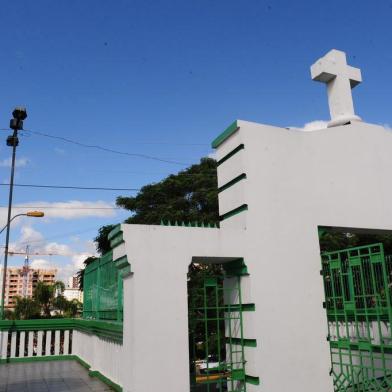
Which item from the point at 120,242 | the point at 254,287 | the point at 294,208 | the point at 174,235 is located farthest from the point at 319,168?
the point at 120,242

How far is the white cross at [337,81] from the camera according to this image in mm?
6910

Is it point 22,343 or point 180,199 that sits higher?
point 180,199

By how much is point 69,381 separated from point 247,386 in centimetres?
338

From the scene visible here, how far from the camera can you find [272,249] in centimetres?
570

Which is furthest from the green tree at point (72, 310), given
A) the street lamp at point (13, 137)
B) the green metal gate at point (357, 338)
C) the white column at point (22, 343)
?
the green metal gate at point (357, 338)

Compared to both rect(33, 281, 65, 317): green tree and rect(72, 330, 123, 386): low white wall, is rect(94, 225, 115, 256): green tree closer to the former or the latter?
rect(33, 281, 65, 317): green tree

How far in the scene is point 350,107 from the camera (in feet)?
22.9

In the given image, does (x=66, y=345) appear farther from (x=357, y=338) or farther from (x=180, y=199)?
(x=180, y=199)

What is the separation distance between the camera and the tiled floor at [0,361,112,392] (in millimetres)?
6680

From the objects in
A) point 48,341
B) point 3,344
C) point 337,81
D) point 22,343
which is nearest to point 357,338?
point 337,81

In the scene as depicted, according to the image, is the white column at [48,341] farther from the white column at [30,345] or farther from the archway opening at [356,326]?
the archway opening at [356,326]

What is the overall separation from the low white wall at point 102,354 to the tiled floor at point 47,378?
0.20m

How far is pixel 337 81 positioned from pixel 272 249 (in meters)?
3.18

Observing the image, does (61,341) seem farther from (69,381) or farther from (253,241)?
(253,241)
